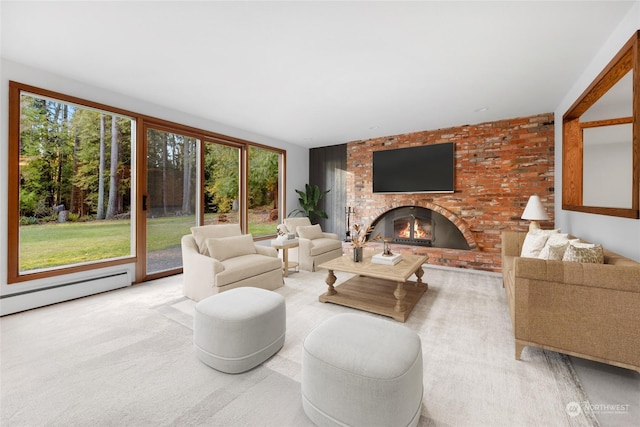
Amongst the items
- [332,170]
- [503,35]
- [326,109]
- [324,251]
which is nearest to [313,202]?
[332,170]

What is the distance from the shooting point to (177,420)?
143cm

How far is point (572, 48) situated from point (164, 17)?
3564 mm

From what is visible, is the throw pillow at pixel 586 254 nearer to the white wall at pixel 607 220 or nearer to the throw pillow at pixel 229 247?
the white wall at pixel 607 220

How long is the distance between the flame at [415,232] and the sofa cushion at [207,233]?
339 centimetres

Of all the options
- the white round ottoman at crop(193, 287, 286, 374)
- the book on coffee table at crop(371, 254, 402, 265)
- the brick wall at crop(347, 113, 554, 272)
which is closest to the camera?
the white round ottoman at crop(193, 287, 286, 374)

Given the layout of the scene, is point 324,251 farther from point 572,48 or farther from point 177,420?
point 572,48

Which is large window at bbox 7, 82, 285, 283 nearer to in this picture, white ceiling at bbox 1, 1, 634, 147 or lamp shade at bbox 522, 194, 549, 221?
white ceiling at bbox 1, 1, 634, 147

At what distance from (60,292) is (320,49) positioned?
392cm

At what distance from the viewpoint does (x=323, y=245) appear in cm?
473

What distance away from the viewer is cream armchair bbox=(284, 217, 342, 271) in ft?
14.9

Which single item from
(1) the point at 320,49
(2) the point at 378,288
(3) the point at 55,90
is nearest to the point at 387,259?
(2) the point at 378,288

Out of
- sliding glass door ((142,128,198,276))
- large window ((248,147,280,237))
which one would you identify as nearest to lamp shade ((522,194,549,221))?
large window ((248,147,280,237))

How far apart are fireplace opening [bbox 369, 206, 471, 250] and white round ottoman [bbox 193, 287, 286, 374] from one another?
3.22 m

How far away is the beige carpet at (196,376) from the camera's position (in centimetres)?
147
